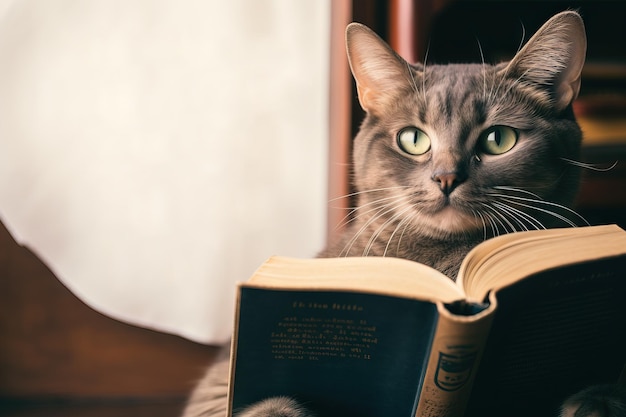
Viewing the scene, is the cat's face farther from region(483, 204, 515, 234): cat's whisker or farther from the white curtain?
the white curtain

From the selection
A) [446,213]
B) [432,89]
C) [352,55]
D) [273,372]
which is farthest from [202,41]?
[273,372]

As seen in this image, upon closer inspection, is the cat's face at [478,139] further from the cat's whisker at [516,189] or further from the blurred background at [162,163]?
the blurred background at [162,163]

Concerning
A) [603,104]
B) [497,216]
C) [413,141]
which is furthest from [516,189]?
[603,104]

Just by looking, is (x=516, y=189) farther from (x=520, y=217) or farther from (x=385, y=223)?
(x=385, y=223)

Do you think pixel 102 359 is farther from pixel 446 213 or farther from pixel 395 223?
pixel 446 213

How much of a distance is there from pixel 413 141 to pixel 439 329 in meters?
0.38

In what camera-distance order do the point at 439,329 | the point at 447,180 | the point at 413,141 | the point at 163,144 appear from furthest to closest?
the point at 163,144 → the point at 413,141 → the point at 447,180 → the point at 439,329

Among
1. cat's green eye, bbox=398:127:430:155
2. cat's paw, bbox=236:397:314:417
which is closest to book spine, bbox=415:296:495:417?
cat's paw, bbox=236:397:314:417

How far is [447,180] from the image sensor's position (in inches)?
30.4

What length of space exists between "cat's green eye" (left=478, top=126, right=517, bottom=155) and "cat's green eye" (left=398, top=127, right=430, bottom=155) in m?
0.08

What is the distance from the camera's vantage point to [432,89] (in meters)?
0.87

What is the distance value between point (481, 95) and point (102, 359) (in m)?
1.24

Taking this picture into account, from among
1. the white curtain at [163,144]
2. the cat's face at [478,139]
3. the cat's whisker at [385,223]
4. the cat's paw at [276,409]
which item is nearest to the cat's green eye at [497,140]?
the cat's face at [478,139]

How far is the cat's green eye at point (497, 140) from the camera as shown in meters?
0.83
